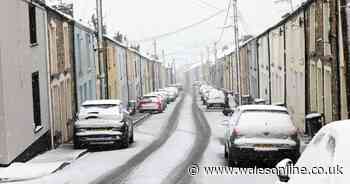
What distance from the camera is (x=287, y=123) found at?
A: 15.9 meters

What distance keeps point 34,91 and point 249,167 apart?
796 centimetres

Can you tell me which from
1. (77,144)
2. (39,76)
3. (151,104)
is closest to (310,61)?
(77,144)

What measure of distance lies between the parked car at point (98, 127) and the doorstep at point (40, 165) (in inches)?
18.1

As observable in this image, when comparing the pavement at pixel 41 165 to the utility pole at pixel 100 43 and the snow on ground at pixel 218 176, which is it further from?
the utility pole at pixel 100 43

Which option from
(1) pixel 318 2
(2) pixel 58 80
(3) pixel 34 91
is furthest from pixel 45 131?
(1) pixel 318 2

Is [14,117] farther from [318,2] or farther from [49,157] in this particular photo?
[318,2]

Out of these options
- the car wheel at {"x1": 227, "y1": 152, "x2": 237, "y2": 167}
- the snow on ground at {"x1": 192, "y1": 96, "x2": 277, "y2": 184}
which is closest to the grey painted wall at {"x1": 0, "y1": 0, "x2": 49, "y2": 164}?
the snow on ground at {"x1": 192, "y1": 96, "x2": 277, "y2": 184}

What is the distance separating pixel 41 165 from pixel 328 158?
12.1 m

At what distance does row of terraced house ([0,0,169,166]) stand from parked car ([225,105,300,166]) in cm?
534

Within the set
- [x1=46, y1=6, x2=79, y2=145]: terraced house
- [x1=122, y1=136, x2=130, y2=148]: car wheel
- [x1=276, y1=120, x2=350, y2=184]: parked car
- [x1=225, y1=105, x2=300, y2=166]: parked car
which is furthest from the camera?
[x1=46, y1=6, x2=79, y2=145]: terraced house

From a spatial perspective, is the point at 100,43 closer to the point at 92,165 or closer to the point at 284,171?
the point at 92,165

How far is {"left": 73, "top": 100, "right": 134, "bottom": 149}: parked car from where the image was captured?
22.1 metres

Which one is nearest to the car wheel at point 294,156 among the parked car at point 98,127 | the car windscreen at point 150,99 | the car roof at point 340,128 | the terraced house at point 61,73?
the parked car at point 98,127

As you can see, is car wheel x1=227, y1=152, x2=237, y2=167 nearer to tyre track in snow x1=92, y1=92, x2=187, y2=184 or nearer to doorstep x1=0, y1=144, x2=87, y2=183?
tyre track in snow x1=92, y1=92, x2=187, y2=184
